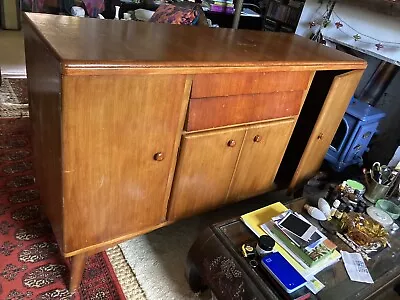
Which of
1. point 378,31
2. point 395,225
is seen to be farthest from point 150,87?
point 378,31

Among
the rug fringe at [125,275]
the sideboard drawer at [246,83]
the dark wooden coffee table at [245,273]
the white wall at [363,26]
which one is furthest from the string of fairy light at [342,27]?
the rug fringe at [125,275]

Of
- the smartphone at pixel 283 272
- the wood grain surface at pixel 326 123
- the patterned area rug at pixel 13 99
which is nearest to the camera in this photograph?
the smartphone at pixel 283 272

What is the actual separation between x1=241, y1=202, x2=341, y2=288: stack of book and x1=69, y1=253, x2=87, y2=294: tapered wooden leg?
1.78ft

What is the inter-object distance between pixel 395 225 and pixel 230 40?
94 centimetres

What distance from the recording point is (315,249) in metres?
1.11

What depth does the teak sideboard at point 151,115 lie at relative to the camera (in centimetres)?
87

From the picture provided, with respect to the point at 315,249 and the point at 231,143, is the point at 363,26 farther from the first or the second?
the point at 315,249

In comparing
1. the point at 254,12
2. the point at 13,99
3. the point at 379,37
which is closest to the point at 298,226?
the point at 379,37

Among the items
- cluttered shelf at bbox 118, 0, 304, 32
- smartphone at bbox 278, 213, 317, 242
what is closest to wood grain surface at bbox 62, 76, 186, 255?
smartphone at bbox 278, 213, 317, 242

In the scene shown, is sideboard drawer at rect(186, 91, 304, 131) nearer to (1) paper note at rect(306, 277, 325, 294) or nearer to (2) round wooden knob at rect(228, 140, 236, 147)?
(2) round wooden knob at rect(228, 140, 236, 147)

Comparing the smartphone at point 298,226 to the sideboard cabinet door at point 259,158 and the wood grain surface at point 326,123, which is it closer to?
the sideboard cabinet door at point 259,158

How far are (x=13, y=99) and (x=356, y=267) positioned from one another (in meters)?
2.06

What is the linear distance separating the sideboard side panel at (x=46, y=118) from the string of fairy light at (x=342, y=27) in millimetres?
1736

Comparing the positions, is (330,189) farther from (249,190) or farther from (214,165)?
(214,165)
